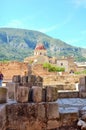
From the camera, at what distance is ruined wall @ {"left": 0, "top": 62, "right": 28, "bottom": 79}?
3709 cm

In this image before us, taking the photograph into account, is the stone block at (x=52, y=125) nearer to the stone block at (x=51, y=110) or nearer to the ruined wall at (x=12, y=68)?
the stone block at (x=51, y=110)

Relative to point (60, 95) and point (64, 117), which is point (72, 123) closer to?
point (64, 117)

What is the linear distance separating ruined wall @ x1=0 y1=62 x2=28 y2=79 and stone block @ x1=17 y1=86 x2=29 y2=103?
31.6 m

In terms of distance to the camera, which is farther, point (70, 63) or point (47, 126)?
point (70, 63)

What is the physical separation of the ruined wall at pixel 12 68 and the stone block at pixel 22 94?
104 ft

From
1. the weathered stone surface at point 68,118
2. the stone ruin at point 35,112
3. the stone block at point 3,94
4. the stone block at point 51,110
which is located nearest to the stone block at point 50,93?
the stone ruin at point 35,112

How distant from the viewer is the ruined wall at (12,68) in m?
37.1

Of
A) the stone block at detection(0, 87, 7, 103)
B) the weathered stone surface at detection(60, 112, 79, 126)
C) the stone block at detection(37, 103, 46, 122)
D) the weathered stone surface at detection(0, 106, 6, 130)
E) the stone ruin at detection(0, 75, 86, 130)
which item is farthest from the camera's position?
the weathered stone surface at detection(60, 112, 79, 126)

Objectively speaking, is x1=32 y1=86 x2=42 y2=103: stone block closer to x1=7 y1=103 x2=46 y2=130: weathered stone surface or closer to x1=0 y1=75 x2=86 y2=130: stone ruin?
x1=0 y1=75 x2=86 y2=130: stone ruin

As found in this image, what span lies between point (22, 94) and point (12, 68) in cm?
3224

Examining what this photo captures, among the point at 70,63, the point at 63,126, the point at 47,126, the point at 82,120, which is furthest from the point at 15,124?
the point at 70,63

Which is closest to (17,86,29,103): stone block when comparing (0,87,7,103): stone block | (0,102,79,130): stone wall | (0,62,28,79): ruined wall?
(0,102,79,130): stone wall

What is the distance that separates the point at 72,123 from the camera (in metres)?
5.94

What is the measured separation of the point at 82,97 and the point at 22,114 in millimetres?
Result: 4332
